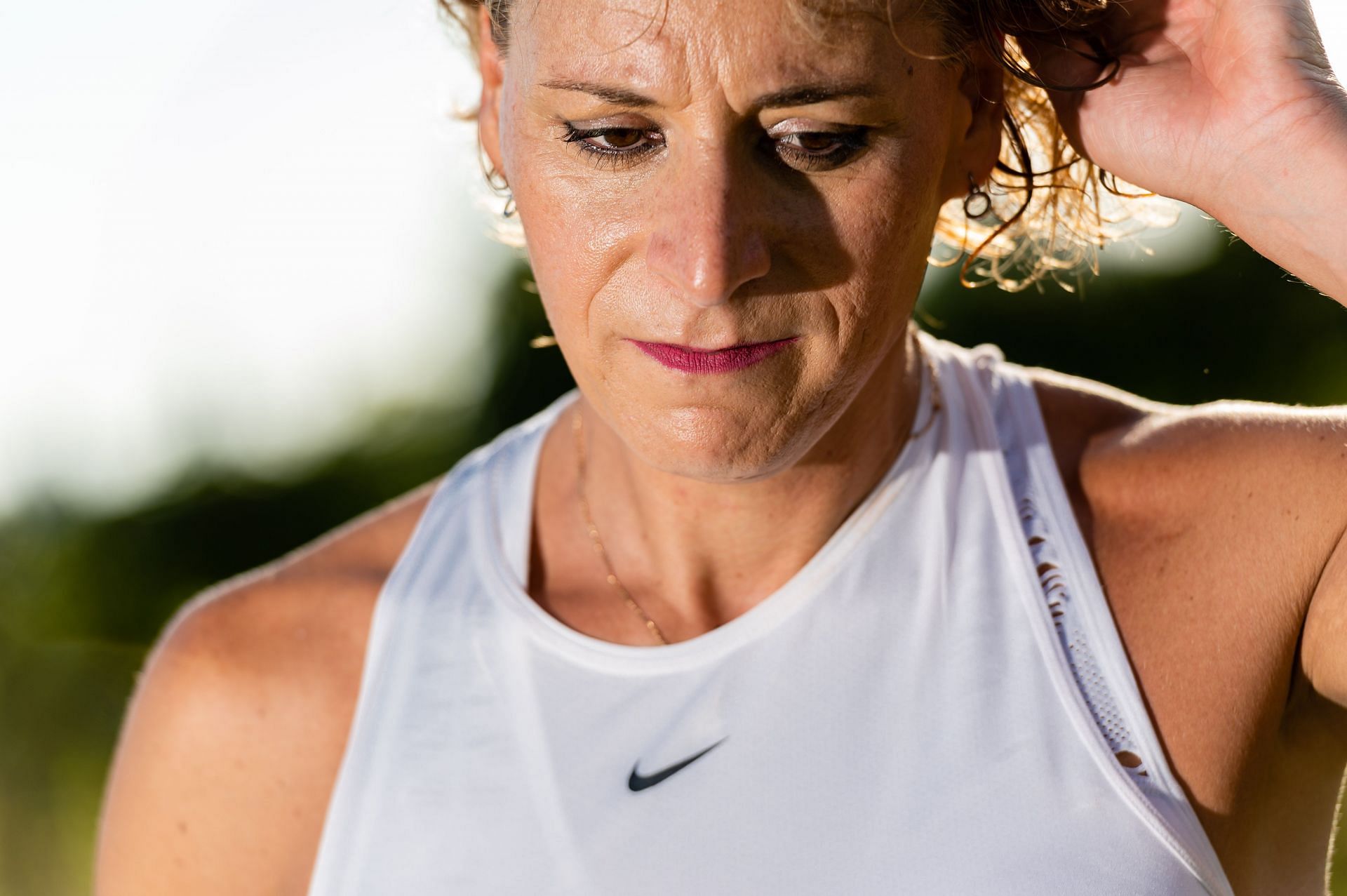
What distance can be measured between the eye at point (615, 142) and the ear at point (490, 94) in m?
0.34

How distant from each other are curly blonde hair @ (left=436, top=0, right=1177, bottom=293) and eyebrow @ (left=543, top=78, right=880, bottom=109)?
0.31ft

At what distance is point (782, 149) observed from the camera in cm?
189

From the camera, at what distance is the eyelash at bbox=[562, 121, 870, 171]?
6.21ft

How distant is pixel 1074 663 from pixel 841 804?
420mm

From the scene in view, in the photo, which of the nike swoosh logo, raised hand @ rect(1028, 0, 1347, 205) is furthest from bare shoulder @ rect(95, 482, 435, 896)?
raised hand @ rect(1028, 0, 1347, 205)

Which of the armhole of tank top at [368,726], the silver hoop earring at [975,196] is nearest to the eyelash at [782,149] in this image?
the silver hoop earring at [975,196]

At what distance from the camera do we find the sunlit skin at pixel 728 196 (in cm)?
183

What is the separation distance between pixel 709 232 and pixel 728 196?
0.06 meters

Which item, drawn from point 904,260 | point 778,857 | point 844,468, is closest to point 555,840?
point 778,857

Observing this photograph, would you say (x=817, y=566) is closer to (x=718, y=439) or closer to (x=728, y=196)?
(x=718, y=439)

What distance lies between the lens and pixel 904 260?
6.71 feet

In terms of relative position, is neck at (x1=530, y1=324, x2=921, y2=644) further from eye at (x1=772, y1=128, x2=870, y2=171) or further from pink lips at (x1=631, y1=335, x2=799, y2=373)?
eye at (x1=772, y1=128, x2=870, y2=171)

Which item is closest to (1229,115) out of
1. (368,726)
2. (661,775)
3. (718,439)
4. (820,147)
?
(820,147)

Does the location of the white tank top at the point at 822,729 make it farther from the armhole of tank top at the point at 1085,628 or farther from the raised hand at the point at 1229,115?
the raised hand at the point at 1229,115
